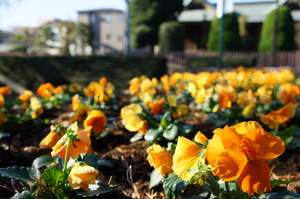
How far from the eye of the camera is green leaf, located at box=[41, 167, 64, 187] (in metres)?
1.18

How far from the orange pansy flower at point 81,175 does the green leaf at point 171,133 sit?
0.58m

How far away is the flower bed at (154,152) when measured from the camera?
2.80 ft

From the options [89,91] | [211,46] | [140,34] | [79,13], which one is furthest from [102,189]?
[79,13]

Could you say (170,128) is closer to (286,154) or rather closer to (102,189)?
(102,189)

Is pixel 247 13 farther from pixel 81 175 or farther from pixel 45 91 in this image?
pixel 81 175

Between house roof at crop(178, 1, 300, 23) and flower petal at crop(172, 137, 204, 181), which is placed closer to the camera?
flower petal at crop(172, 137, 204, 181)

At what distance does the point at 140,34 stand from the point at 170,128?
20.6 m

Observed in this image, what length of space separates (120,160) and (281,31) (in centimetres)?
1929

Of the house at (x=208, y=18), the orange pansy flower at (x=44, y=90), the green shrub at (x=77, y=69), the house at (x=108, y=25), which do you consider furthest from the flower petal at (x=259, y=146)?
the house at (x=108, y=25)

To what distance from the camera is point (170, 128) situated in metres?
1.73

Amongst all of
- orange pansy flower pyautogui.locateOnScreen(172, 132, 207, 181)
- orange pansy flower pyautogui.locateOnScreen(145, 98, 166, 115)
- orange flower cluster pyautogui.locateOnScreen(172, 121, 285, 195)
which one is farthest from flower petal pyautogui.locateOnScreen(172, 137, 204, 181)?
orange pansy flower pyautogui.locateOnScreen(145, 98, 166, 115)

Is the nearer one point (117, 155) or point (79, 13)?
point (117, 155)

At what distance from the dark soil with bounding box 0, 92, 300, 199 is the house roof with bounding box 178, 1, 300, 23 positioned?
23.7 m

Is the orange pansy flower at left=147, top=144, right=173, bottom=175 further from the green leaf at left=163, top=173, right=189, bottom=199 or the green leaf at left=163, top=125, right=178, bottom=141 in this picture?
the green leaf at left=163, top=125, right=178, bottom=141
